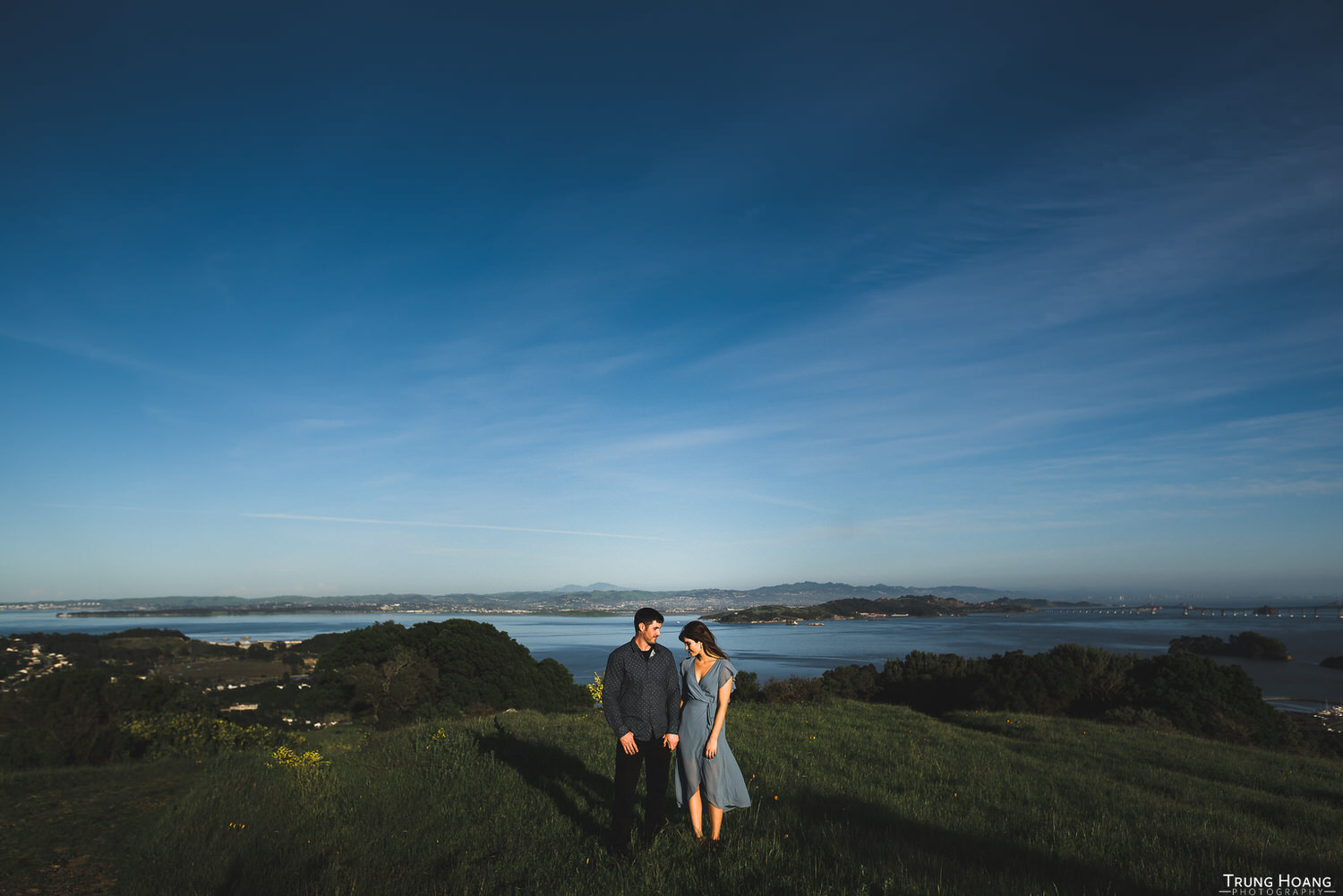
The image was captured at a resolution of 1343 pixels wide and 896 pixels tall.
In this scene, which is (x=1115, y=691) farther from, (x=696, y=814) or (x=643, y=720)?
(x=643, y=720)

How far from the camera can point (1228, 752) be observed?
11.8 meters

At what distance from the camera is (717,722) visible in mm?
4629

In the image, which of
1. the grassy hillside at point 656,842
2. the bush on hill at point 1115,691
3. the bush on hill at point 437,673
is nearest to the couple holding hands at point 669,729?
the grassy hillside at point 656,842

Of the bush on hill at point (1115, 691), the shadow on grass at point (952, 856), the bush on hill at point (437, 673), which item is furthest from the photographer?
→ the bush on hill at point (437, 673)

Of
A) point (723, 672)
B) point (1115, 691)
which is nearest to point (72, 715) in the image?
point (723, 672)

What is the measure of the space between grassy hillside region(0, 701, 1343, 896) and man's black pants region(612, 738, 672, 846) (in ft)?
0.73

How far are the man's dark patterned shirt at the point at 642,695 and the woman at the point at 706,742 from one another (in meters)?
0.11

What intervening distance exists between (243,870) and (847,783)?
568 centimetres

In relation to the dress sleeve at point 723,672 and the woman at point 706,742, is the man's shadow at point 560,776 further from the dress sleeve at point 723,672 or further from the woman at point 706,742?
the dress sleeve at point 723,672

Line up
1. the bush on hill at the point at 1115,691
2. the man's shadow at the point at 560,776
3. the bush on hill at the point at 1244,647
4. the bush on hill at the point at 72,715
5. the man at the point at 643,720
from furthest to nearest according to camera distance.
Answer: the bush on hill at the point at 1244,647
the bush on hill at the point at 1115,691
the bush on hill at the point at 72,715
the man's shadow at the point at 560,776
the man at the point at 643,720

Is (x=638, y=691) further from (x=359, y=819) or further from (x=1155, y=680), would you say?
(x=1155, y=680)

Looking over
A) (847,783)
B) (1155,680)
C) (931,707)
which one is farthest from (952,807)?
(931,707)

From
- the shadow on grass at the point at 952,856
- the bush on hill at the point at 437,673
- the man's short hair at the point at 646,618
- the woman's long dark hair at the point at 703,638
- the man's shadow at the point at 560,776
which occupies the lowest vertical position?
the bush on hill at the point at 437,673

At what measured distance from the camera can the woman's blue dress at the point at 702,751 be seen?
4.71 metres
